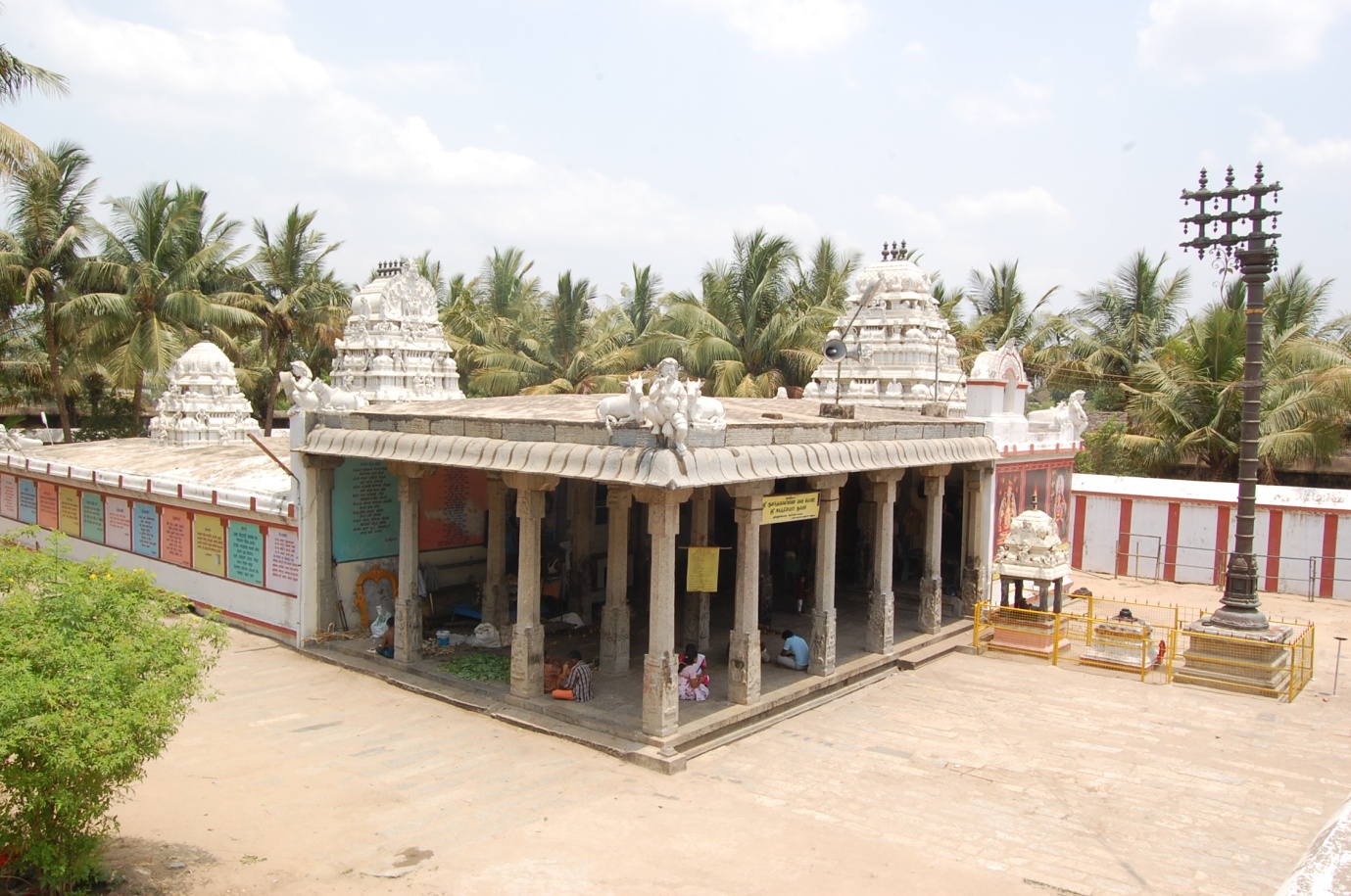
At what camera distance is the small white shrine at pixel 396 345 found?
25781 millimetres

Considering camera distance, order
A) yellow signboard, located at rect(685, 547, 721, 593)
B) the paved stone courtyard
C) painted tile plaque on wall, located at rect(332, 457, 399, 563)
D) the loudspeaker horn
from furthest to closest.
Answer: the loudspeaker horn → painted tile plaque on wall, located at rect(332, 457, 399, 563) → yellow signboard, located at rect(685, 547, 721, 593) → the paved stone courtyard

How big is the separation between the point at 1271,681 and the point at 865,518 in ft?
27.5

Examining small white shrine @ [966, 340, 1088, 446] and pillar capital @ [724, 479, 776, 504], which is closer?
pillar capital @ [724, 479, 776, 504]

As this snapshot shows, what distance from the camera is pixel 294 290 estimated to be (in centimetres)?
3703

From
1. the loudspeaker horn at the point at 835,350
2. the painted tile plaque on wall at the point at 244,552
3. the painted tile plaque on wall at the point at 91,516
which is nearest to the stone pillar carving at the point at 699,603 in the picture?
the loudspeaker horn at the point at 835,350

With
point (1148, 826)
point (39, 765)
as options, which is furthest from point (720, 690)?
point (39, 765)

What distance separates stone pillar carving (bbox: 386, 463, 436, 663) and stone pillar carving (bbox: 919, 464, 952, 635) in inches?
325

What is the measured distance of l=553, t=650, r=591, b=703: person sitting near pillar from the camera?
13.3m

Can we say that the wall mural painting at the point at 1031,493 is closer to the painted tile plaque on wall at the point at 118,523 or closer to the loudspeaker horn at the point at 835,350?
the loudspeaker horn at the point at 835,350

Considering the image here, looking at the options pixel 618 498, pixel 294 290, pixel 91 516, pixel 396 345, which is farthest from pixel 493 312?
pixel 618 498

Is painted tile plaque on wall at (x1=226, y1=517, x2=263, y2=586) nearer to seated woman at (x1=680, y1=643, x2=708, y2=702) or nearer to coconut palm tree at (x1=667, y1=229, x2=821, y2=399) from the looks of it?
seated woman at (x1=680, y1=643, x2=708, y2=702)

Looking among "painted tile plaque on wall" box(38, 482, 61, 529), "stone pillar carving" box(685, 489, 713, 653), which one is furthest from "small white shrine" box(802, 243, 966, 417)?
"painted tile plaque on wall" box(38, 482, 61, 529)

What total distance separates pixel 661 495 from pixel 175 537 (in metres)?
11.6

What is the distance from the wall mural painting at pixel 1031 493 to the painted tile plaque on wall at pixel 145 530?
15805 millimetres
